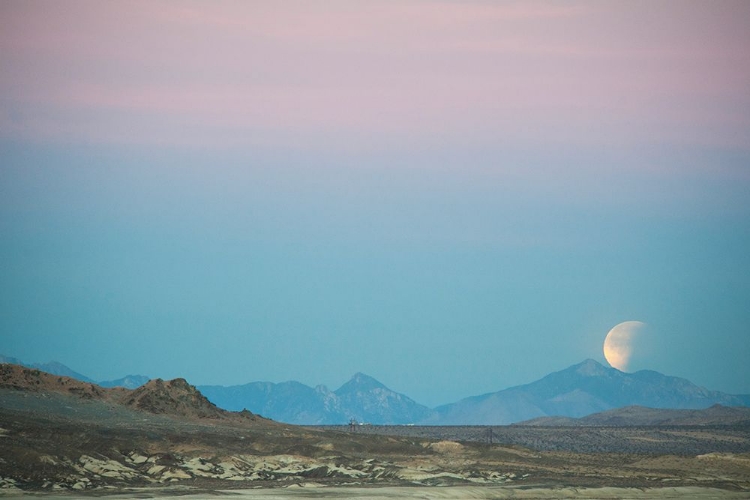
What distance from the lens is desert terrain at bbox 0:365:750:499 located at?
219 ft

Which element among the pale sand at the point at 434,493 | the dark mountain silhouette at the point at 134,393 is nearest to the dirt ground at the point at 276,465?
the pale sand at the point at 434,493

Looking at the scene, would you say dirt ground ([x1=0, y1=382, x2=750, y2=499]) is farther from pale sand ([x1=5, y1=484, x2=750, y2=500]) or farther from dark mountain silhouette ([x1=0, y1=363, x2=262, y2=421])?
dark mountain silhouette ([x1=0, y1=363, x2=262, y2=421])

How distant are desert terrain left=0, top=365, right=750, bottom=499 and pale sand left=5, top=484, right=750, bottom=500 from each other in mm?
108

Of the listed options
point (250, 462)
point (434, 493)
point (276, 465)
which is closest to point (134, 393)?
point (250, 462)

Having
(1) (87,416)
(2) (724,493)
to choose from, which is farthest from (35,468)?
(2) (724,493)

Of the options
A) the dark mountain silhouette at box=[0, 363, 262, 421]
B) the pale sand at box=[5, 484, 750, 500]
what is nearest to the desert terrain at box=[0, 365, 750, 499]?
the pale sand at box=[5, 484, 750, 500]

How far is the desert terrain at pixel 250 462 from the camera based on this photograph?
6688cm

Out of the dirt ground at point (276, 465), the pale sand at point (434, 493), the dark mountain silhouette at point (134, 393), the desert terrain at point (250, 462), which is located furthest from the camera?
the dark mountain silhouette at point (134, 393)

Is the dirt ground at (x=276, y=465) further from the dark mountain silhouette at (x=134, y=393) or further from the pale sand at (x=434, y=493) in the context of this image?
the dark mountain silhouette at (x=134, y=393)

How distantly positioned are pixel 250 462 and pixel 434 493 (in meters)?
19.0

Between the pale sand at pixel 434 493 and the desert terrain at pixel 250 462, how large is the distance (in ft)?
0.36

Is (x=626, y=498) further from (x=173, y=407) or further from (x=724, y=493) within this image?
(x=173, y=407)

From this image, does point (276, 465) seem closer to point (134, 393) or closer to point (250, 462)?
point (250, 462)

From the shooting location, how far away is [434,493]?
2591 inches
